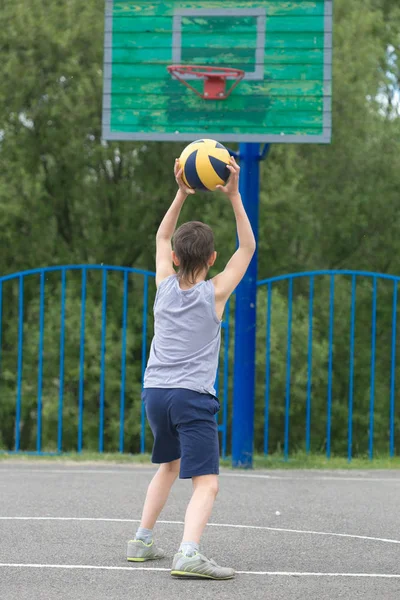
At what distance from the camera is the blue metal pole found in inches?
394

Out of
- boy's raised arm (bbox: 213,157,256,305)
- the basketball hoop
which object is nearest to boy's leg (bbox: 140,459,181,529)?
boy's raised arm (bbox: 213,157,256,305)

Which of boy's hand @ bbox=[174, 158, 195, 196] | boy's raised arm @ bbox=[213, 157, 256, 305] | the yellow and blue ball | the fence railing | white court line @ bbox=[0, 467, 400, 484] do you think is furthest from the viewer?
the fence railing

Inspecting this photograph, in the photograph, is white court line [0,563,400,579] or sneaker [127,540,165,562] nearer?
white court line [0,563,400,579]

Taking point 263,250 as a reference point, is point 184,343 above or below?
below

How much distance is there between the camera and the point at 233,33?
10578mm

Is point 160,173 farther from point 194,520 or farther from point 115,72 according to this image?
point 194,520

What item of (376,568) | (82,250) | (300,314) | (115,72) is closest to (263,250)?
(300,314)

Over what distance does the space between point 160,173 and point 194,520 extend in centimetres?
1832

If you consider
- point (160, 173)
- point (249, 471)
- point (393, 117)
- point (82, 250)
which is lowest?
point (249, 471)

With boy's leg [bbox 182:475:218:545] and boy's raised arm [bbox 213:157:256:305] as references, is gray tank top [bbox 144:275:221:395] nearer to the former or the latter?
boy's raised arm [bbox 213:157:256:305]

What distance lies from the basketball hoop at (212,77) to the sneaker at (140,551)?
18.4 ft

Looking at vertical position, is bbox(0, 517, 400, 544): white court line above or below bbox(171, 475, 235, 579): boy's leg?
below

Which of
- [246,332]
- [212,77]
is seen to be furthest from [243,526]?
[212,77]

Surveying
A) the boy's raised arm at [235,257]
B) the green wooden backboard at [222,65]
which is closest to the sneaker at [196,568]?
the boy's raised arm at [235,257]
